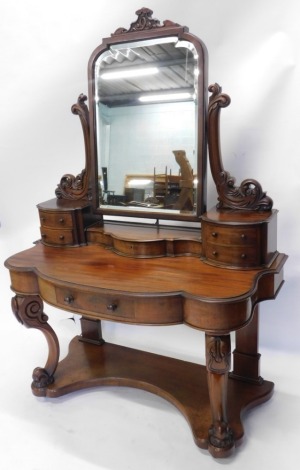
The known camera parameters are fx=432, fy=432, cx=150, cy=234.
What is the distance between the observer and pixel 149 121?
195cm

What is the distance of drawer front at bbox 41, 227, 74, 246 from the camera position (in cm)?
207

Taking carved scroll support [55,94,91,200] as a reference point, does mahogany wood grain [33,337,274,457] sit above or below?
below

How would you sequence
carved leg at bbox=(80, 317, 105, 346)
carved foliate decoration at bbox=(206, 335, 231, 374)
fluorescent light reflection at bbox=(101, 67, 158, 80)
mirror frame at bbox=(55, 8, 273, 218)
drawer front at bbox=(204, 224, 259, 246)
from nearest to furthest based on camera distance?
carved foliate decoration at bbox=(206, 335, 231, 374) < drawer front at bbox=(204, 224, 259, 246) < mirror frame at bbox=(55, 8, 273, 218) < fluorescent light reflection at bbox=(101, 67, 158, 80) < carved leg at bbox=(80, 317, 105, 346)

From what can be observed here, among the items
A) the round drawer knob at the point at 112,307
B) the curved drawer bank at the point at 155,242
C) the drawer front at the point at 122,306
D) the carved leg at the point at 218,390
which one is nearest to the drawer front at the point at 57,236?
the curved drawer bank at the point at 155,242

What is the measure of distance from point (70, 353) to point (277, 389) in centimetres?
112

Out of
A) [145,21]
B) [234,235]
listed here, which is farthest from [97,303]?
[145,21]

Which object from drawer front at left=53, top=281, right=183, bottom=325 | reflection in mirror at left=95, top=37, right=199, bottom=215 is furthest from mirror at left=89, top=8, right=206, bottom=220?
drawer front at left=53, top=281, right=183, bottom=325

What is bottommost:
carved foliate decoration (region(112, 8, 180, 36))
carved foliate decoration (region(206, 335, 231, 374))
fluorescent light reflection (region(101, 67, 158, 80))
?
carved foliate decoration (region(206, 335, 231, 374))

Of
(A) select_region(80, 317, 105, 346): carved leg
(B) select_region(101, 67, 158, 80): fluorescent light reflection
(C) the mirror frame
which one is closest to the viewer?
(C) the mirror frame

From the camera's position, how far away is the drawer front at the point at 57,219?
2.05 meters

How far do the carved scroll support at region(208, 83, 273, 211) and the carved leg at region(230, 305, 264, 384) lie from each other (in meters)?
0.59

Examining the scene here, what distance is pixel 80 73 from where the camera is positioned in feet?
8.04

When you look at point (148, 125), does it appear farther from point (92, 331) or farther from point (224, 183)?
point (92, 331)

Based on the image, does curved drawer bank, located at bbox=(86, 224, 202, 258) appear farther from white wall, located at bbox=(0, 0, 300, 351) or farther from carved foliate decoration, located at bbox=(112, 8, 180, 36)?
carved foliate decoration, located at bbox=(112, 8, 180, 36)
